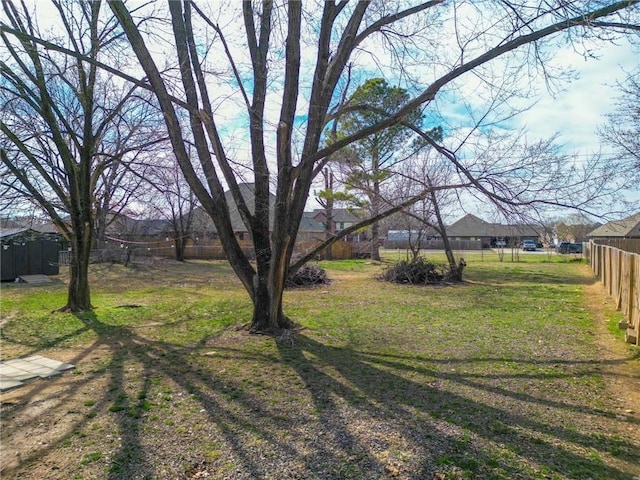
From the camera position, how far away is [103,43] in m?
6.77

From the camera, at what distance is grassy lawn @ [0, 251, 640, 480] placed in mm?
2676

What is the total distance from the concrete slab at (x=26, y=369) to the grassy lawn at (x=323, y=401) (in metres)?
0.20

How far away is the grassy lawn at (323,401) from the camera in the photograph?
105 inches

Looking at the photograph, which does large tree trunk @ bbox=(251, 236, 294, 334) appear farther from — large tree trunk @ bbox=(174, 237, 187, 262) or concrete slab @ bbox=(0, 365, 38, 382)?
large tree trunk @ bbox=(174, 237, 187, 262)

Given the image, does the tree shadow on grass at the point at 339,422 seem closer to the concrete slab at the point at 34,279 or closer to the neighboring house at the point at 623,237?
the neighboring house at the point at 623,237

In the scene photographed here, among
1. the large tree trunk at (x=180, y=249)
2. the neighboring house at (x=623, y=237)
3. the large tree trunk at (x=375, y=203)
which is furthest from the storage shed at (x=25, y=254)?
the neighboring house at (x=623, y=237)

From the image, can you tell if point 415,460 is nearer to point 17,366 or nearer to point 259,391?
point 259,391

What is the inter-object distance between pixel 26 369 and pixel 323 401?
134 inches

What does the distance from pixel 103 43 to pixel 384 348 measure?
6.34m

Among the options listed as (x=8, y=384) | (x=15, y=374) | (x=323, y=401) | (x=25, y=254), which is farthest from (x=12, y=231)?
(x=323, y=401)

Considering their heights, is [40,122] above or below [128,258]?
above

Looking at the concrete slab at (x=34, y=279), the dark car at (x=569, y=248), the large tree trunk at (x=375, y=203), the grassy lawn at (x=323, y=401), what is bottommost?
the grassy lawn at (x=323, y=401)

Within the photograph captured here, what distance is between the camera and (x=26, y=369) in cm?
473

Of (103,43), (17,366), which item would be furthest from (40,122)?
(17,366)
